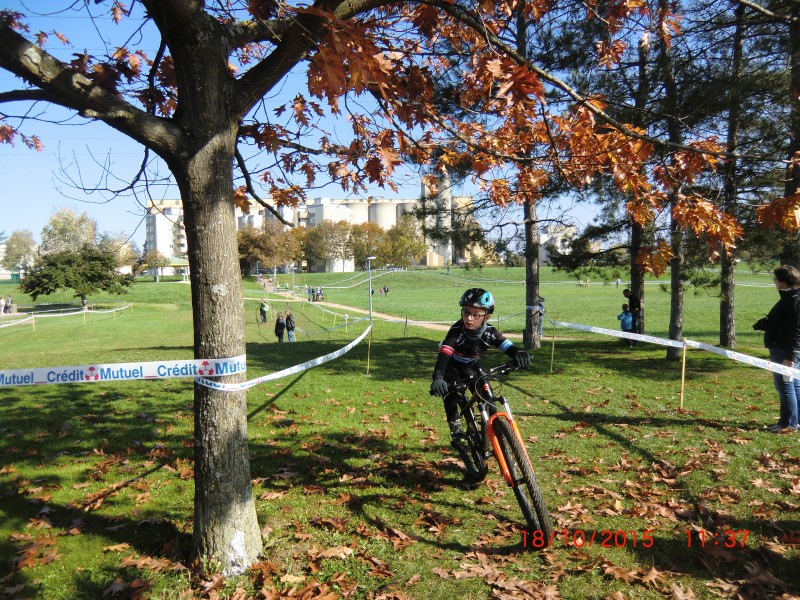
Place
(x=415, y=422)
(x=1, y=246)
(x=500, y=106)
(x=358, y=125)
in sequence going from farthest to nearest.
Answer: (x=1, y=246), (x=415, y=422), (x=358, y=125), (x=500, y=106)

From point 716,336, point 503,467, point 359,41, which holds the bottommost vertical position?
point 716,336

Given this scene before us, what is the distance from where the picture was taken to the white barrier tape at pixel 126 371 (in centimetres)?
385

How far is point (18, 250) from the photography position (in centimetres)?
10694

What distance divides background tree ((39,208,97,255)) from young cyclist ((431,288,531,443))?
8587 cm

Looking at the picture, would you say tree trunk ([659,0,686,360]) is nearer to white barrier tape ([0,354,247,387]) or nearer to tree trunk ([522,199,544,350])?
tree trunk ([522,199,544,350])

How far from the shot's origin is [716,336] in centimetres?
2181

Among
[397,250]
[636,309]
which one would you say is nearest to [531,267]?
[636,309]

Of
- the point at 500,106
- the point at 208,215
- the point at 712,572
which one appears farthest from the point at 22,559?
the point at 500,106

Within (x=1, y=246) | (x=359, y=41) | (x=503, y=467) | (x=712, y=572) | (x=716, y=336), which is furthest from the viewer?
(x=1, y=246)

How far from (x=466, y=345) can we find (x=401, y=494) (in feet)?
4.99

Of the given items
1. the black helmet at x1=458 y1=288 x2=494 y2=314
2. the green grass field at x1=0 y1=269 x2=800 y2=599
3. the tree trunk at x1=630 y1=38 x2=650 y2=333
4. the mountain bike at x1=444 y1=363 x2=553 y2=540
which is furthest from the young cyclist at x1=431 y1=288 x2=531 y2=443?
the tree trunk at x1=630 y1=38 x2=650 y2=333

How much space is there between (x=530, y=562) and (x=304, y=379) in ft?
23.7

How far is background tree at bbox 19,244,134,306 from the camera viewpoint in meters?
43.3

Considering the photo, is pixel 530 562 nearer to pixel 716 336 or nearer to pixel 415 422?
pixel 415 422
